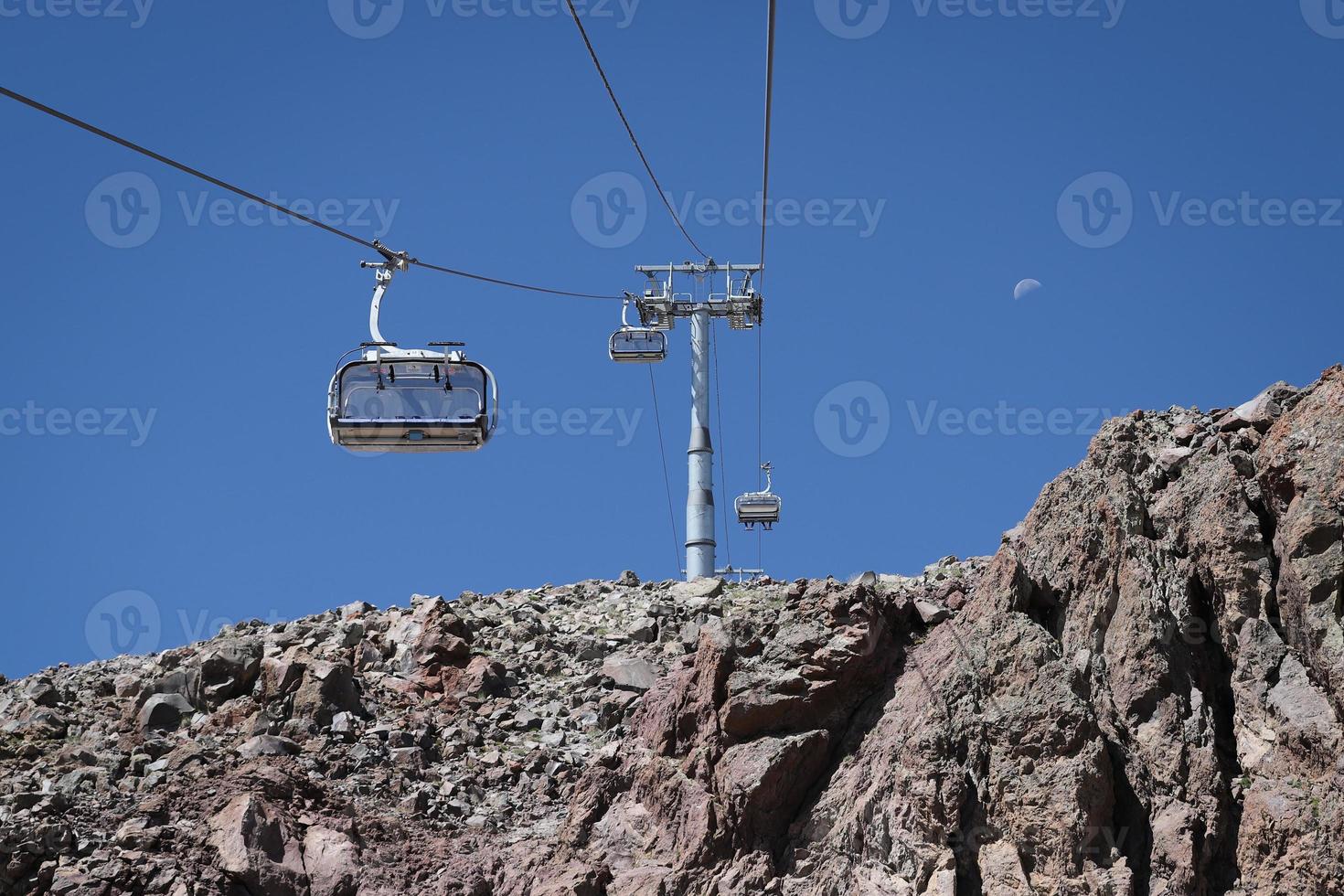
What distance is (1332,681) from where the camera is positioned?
1392 cm

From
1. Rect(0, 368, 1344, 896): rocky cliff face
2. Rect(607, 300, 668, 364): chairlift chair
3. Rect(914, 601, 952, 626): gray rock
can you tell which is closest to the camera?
Rect(0, 368, 1344, 896): rocky cliff face

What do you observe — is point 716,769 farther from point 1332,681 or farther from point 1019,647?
point 1332,681

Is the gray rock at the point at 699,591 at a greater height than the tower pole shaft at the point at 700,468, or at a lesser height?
lesser

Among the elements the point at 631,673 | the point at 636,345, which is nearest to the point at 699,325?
the point at 636,345

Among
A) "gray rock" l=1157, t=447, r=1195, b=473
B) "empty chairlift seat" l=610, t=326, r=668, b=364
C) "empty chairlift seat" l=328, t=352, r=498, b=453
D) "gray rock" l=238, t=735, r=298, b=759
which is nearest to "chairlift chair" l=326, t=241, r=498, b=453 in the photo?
"empty chairlift seat" l=328, t=352, r=498, b=453

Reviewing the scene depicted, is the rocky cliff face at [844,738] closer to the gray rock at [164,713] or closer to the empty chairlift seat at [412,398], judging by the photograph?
the gray rock at [164,713]

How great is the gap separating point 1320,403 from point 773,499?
21.6 meters

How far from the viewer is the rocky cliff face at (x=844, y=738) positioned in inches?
568

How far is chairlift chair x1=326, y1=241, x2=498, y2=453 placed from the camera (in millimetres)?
16484

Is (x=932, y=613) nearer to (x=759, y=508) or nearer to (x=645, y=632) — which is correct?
(x=645, y=632)

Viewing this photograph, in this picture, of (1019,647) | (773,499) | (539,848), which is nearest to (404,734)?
(539,848)

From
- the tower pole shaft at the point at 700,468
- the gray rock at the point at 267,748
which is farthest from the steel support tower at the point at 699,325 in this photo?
the gray rock at the point at 267,748

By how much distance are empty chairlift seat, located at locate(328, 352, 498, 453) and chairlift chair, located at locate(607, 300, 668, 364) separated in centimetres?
1845

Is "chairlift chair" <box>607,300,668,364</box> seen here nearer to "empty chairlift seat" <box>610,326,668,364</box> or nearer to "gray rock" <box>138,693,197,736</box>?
"empty chairlift seat" <box>610,326,668,364</box>
